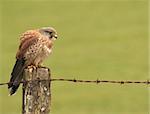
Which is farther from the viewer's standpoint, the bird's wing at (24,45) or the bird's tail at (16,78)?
the bird's wing at (24,45)

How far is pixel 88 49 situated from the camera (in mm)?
26281

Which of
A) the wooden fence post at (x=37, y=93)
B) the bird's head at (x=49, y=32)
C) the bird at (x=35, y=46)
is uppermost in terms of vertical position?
the bird's head at (x=49, y=32)

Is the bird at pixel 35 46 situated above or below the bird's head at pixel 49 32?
below

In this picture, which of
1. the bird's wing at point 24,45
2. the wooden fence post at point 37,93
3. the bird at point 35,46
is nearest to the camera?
the wooden fence post at point 37,93

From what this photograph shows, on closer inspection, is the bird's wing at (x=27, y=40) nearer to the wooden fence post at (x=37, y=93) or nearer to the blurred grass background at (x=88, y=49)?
the wooden fence post at (x=37, y=93)

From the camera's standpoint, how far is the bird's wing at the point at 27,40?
26.1 ft

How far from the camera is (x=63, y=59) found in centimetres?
2484

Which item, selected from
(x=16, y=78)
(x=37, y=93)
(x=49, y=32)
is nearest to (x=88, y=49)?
(x=49, y=32)

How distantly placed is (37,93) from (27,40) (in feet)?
5.38

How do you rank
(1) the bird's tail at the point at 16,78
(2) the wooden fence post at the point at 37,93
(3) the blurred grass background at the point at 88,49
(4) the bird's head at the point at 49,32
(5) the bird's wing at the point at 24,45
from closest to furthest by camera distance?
1. (2) the wooden fence post at the point at 37,93
2. (1) the bird's tail at the point at 16,78
3. (5) the bird's wing at the point at 24,45
4. (4) the bird's head at the point at 49,32
5. (3) the blurred grass background at the point at 88,49

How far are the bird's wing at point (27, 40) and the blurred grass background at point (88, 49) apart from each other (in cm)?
936

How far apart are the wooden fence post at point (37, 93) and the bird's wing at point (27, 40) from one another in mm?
1443

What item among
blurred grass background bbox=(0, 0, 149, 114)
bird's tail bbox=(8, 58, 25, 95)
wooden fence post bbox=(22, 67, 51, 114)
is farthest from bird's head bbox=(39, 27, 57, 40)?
blurred grass background bbox=(0, 0, 149, 114)

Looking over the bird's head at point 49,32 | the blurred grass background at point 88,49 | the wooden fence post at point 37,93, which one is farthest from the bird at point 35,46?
the blurred grass background at point 88,49
